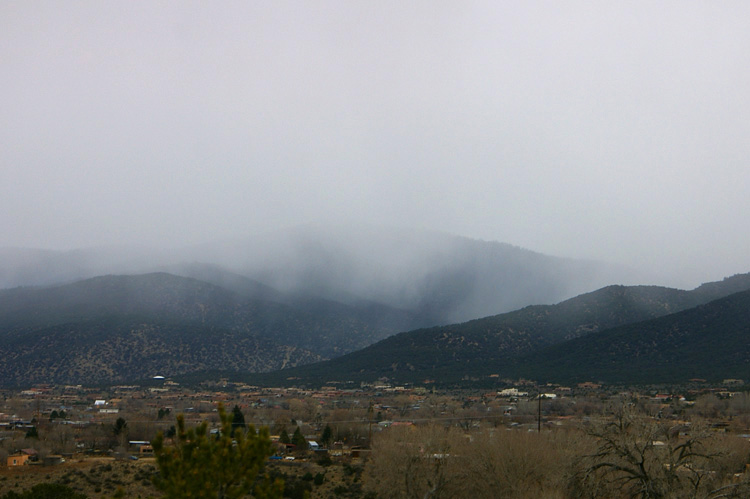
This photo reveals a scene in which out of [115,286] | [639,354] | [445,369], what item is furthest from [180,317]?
[639,354]

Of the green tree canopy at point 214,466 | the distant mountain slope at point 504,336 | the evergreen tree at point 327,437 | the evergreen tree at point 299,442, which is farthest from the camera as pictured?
the distant mountain slope at point 504,336

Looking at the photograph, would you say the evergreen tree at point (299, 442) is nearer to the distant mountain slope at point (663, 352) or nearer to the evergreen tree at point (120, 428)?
the evergreen tree at point (120, 428)

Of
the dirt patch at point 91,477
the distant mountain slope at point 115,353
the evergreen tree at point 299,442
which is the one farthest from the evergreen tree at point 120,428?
the distant mountain slope at point 115,353

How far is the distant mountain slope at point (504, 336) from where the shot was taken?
397 feet

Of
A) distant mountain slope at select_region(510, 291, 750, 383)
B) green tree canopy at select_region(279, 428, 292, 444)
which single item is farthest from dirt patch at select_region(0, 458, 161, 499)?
distant mountain slope at select_region(510, 291, 750, 383)

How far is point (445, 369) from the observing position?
12056cm

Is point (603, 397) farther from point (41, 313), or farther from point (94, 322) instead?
point (41, 313)

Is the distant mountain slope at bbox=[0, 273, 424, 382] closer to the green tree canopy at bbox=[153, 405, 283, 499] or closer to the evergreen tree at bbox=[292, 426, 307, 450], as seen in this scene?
the evergreen tree at bbox=[292, 426, 307, 450]

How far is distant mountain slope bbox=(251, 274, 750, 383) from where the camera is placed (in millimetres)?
120938

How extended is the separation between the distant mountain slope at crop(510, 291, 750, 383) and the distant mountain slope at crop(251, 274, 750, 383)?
570 centimetres

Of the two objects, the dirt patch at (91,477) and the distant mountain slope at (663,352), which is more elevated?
the distant mountain slope at (663,352)

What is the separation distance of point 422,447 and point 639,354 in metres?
71.9

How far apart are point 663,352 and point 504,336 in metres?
33.7

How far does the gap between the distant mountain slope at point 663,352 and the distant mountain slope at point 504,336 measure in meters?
5.70
